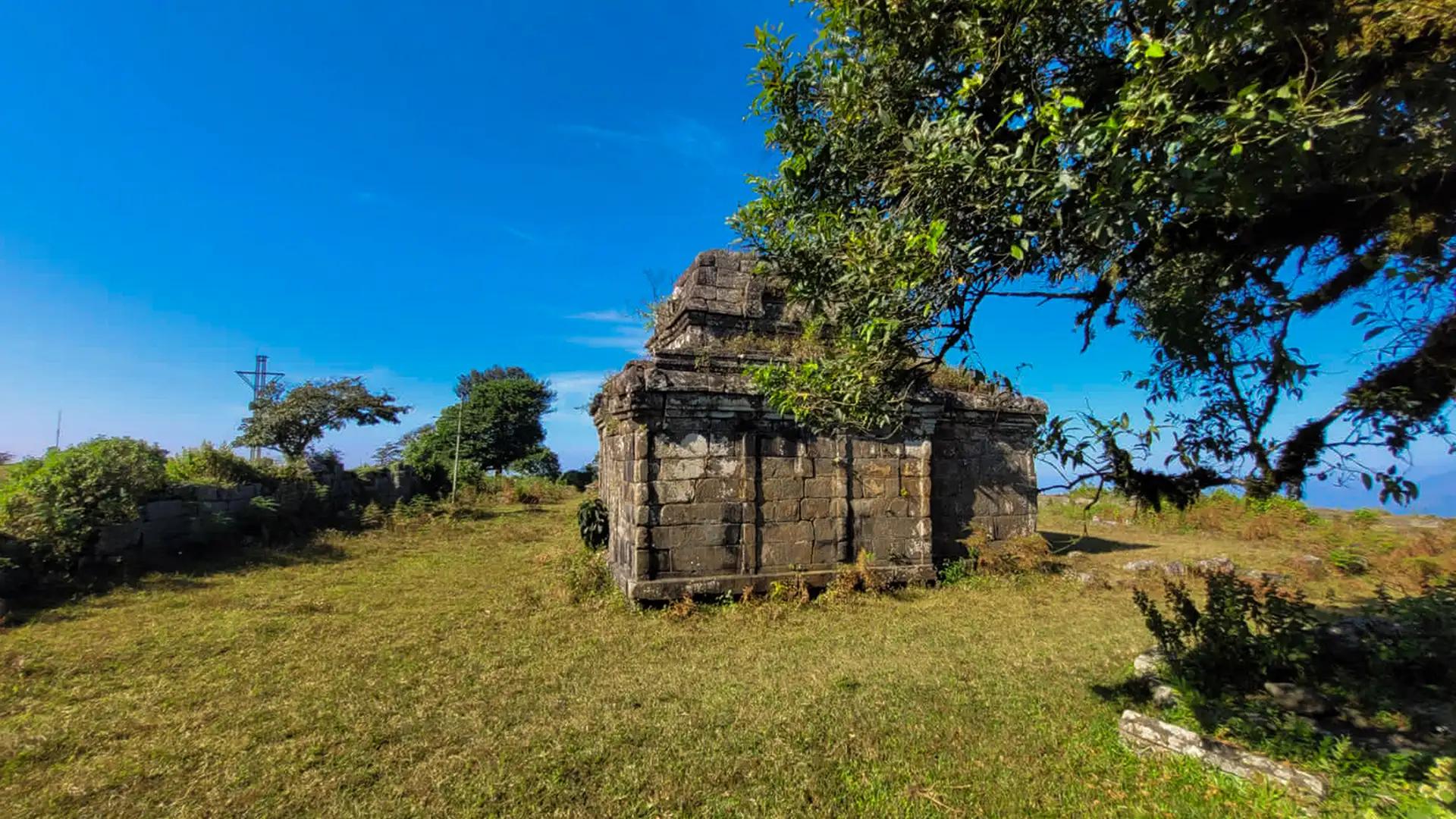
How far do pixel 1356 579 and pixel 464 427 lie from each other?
31461 mm

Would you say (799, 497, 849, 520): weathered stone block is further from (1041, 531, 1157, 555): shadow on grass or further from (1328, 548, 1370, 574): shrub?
(1328, 548, 1370, 574): shrub

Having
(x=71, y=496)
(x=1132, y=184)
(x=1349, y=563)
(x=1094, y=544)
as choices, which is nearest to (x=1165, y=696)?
(x=1132, y=184)

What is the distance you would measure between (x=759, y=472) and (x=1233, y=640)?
191 inches

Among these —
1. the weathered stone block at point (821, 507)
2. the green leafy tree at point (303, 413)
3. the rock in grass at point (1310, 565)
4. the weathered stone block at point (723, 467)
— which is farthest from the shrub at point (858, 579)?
the green leafy tree at point (303, 413)

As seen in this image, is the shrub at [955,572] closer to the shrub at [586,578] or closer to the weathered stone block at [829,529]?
the weathered stone block at [829,529]

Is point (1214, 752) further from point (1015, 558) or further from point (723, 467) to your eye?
point (1015, 558)

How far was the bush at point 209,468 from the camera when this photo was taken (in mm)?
11273

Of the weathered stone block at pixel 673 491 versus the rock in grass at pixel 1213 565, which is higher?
the weathered stone block at pixel 673 491

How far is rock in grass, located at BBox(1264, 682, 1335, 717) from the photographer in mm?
3922

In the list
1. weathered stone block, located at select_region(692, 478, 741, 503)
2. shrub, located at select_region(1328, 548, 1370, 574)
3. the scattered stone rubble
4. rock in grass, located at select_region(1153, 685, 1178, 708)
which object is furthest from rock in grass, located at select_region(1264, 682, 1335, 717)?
shrub, located at select_region(1328, 548, 1370, 574)

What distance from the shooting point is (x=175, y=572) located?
9.04 metres

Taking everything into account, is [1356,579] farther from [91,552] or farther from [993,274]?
[91,552]

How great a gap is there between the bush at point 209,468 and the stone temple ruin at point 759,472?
25.7 feet

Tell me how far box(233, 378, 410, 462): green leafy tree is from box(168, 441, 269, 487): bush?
837 centimetres
